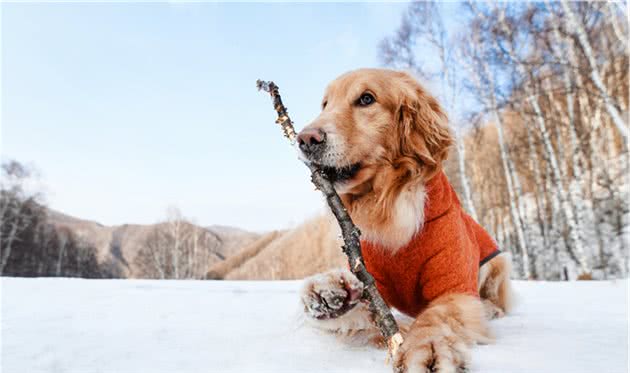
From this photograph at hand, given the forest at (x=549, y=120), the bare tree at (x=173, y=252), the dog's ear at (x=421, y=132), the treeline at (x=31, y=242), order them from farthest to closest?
the bare tree at (x=173, y=252)
the treeline at (x=31, y=242)
the forest at (x=549, y=120)
the dog's ear at (x=421, y=132)

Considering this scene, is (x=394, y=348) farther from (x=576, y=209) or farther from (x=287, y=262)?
(x=287, y=262)

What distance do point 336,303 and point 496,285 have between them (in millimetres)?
1679

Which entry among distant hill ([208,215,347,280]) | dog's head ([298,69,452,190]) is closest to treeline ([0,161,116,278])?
distant hill ([208,215,347,280])

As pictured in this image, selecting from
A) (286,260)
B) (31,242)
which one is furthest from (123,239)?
(286,260)

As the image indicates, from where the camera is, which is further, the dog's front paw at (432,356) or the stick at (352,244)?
the stick at (352,244)

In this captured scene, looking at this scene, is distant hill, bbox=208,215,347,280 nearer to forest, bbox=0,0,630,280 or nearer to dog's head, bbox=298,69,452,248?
forest, bbox=0,0,630,280

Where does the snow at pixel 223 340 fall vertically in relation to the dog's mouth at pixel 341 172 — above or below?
below

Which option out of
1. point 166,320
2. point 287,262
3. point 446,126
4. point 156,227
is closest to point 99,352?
point 166,320

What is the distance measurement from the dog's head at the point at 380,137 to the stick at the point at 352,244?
25 centimetres

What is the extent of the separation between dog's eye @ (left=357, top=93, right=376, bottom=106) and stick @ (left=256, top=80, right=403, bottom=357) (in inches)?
26.4

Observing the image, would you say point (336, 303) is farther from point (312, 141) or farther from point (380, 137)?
point (380, 137)

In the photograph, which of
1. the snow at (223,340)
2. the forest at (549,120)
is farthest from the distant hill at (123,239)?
the snow at (223,340)

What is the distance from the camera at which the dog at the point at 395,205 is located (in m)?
1.86

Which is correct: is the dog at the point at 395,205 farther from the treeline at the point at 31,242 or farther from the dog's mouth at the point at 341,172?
the treeline at the point at 31,242
